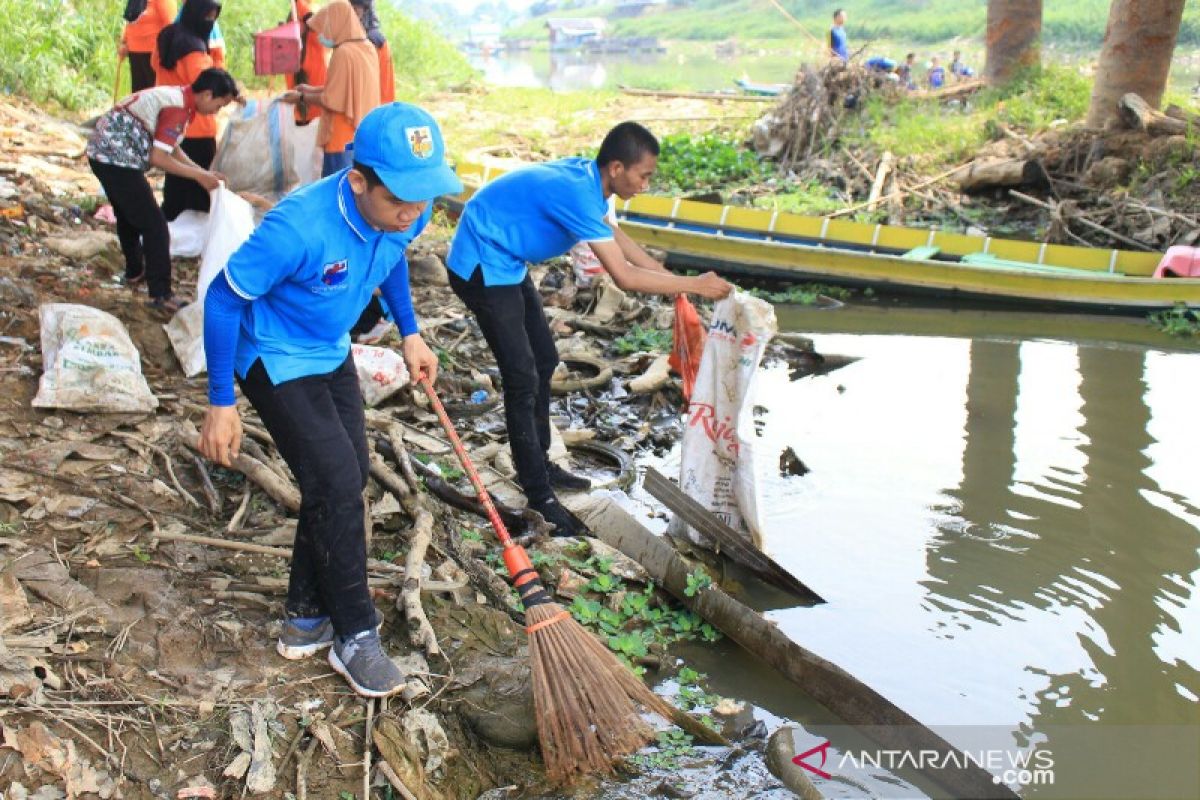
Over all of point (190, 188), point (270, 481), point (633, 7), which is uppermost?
point (633, 7)

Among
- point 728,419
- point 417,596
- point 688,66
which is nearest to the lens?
point 417,596

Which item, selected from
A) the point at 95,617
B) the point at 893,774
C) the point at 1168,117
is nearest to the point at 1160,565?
the point at 893,774

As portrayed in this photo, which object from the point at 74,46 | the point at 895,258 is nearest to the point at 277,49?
the point at 895,258

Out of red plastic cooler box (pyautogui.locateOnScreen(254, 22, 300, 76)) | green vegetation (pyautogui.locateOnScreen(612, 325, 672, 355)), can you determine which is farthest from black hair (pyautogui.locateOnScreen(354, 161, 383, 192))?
red plastic cooler box (pyautogui.locateOnScreen(254, 22, 300, 76))

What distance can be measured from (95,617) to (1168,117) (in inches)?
464

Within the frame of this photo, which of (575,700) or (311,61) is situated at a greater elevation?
(311,61)

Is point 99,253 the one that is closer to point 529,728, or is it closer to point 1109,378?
point 529,728

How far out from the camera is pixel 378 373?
239 inches

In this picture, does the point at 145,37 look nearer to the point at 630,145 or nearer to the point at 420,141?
the point at 630,145

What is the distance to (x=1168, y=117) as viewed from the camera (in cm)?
1182

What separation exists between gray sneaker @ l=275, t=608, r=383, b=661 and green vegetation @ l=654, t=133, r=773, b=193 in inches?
441

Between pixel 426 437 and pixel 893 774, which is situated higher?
pixel 426 437

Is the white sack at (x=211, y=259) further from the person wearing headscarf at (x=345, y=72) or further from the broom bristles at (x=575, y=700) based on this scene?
the broom bristles at (x=575, y=700)

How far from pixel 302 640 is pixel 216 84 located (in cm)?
353
